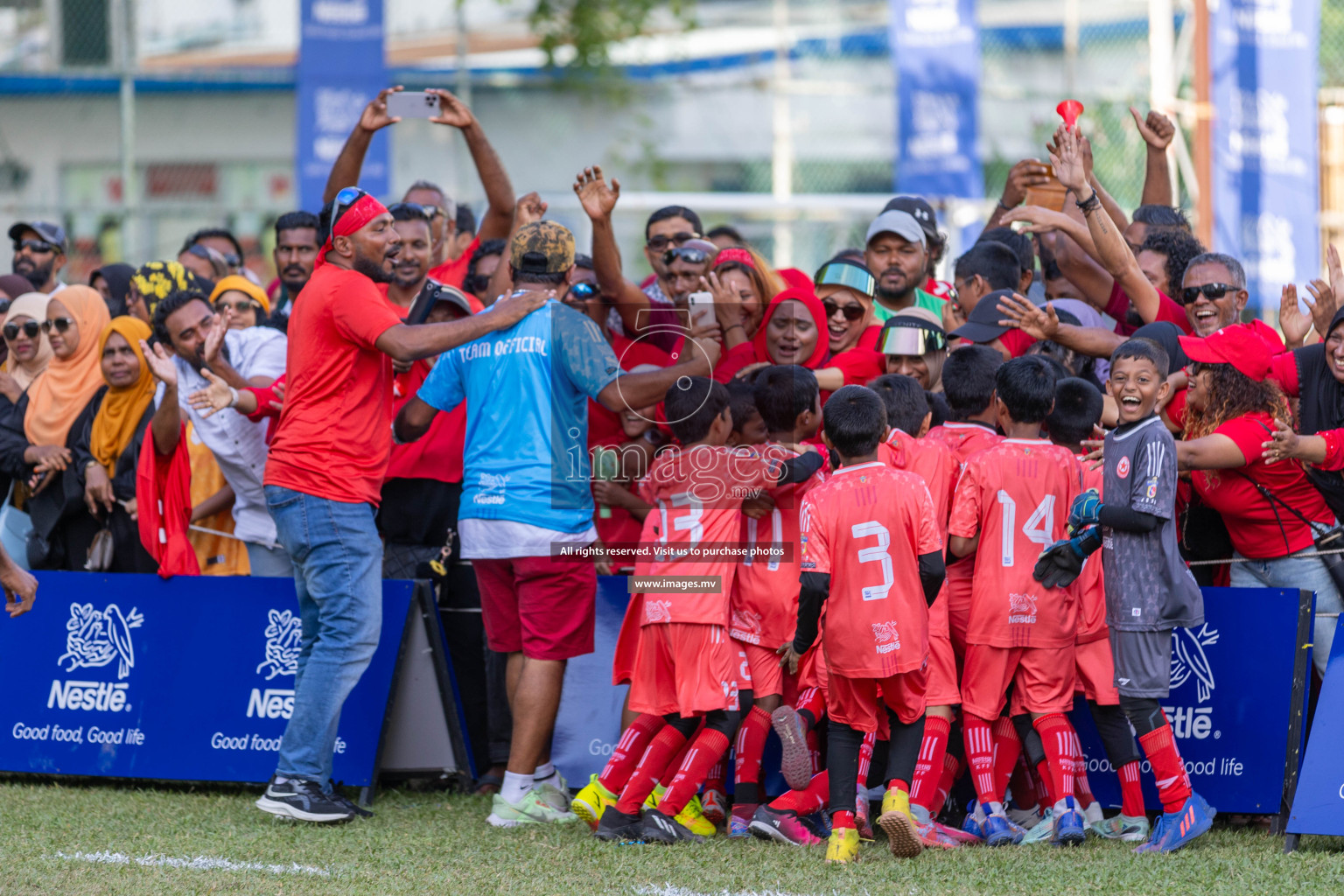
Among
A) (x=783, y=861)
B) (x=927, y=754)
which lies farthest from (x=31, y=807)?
(x=927, y=754)

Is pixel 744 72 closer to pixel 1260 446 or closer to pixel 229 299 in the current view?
pixel 229 299

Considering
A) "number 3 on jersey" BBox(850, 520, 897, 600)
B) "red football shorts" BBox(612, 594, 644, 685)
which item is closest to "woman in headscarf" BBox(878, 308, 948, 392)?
"number 3 on jersey" BBox(850, 520, 897, 600)

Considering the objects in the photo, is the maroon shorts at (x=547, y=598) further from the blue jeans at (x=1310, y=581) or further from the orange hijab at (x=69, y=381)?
the orange hijab at (x=69, y=381)

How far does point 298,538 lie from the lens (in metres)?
5.51

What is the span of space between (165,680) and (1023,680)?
12.3 ft

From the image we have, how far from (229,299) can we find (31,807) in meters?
2.74

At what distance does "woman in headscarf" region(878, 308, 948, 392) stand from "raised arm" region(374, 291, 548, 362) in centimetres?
165

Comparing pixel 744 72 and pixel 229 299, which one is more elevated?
pixel 744 72

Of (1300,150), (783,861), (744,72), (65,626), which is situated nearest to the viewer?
(783,861)

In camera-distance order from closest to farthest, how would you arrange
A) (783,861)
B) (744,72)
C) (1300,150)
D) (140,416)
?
(783,861), (140,416), (1300,150), (744,72)

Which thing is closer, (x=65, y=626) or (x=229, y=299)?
(x=65, y=626)

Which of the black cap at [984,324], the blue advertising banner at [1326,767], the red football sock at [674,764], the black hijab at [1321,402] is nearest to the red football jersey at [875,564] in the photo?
the red football sock at [674,764]

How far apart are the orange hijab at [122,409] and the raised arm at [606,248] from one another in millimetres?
2322

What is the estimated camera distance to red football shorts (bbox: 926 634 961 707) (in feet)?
16.7
